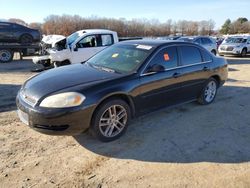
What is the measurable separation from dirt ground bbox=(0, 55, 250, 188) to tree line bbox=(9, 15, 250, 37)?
20.1 meters

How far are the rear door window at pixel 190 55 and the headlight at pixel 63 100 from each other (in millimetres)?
2523

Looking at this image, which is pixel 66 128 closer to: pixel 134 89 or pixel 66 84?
pixel 66 84

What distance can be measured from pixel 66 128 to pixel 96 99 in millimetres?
596

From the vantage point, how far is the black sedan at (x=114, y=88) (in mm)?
3658

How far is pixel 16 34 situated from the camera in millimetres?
15094

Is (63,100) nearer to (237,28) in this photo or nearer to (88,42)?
(88,42)

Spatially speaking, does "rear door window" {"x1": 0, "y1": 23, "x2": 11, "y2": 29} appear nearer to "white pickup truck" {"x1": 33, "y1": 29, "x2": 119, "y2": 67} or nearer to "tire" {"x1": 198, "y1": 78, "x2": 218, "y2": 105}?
"white pickup truck" {"x1": 33, "y1": 29, "x2": 119, "y2": 67}

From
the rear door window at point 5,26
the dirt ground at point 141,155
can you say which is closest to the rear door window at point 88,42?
the dirt ground at point 141,155

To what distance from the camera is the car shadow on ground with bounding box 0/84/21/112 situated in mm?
5766

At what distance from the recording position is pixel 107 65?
15.9ft

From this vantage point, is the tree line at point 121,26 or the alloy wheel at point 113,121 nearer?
the alloy wheel at point 113,121

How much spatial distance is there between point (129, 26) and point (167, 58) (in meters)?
41.2

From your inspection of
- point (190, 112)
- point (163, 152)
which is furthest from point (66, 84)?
point (190, 112)

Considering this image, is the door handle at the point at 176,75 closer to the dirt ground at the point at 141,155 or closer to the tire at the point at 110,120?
the dirt ground at the point at 141,155
